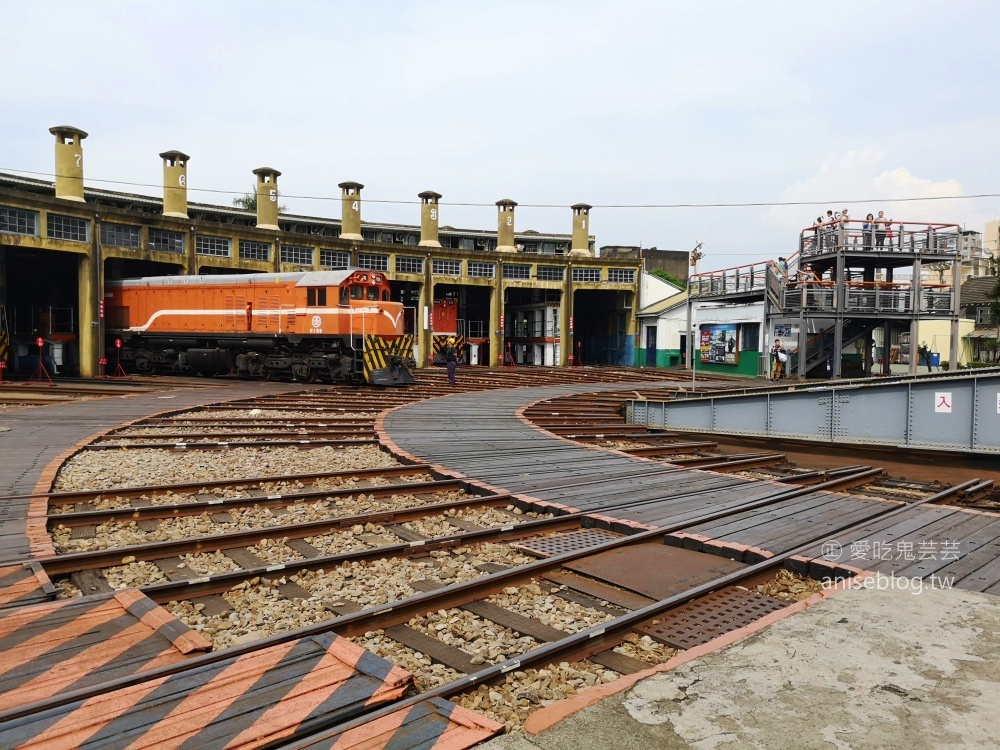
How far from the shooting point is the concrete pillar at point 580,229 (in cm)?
4314

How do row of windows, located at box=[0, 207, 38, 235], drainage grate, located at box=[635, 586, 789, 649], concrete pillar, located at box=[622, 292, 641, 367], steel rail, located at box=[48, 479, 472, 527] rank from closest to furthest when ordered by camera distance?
drainage grate, located at box=[635, 586, 789, 649], steel rail, located at box=[48, 479, 472, 527], row of windows, located at box=[0, 207, 38, 235], concrete pillar, located at box=[622, 292, 641, 367]

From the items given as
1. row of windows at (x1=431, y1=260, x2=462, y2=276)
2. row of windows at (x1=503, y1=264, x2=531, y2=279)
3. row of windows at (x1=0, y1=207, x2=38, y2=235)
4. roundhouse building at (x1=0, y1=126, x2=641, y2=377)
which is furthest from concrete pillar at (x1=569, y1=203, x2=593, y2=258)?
row of windows at (x1=0, y1=207, x2=38, y2=235)

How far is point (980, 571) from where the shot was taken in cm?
565

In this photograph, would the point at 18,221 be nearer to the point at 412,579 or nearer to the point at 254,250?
the point at 254,250

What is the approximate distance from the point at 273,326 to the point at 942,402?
62.7 ft

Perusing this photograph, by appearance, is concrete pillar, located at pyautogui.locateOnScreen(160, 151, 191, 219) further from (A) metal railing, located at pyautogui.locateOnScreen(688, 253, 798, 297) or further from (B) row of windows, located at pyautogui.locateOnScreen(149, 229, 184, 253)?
(A) metal railing, located at pyautogui.locateOnScreen(688, 253, 798, 297)

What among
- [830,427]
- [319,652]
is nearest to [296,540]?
[319,652]

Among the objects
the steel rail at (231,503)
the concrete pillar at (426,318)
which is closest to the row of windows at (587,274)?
the concrete pillar at (426,318)

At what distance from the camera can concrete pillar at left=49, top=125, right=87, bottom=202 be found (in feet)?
92.7

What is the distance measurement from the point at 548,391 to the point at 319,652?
63.4ft

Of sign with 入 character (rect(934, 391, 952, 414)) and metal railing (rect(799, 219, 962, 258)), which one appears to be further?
metal railing (rect(799, 219, 962, 258))

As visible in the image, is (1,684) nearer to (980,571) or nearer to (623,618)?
(623,618)

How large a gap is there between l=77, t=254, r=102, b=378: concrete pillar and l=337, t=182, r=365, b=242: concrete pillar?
13.8m

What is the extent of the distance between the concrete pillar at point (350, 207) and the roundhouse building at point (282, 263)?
0.07m
